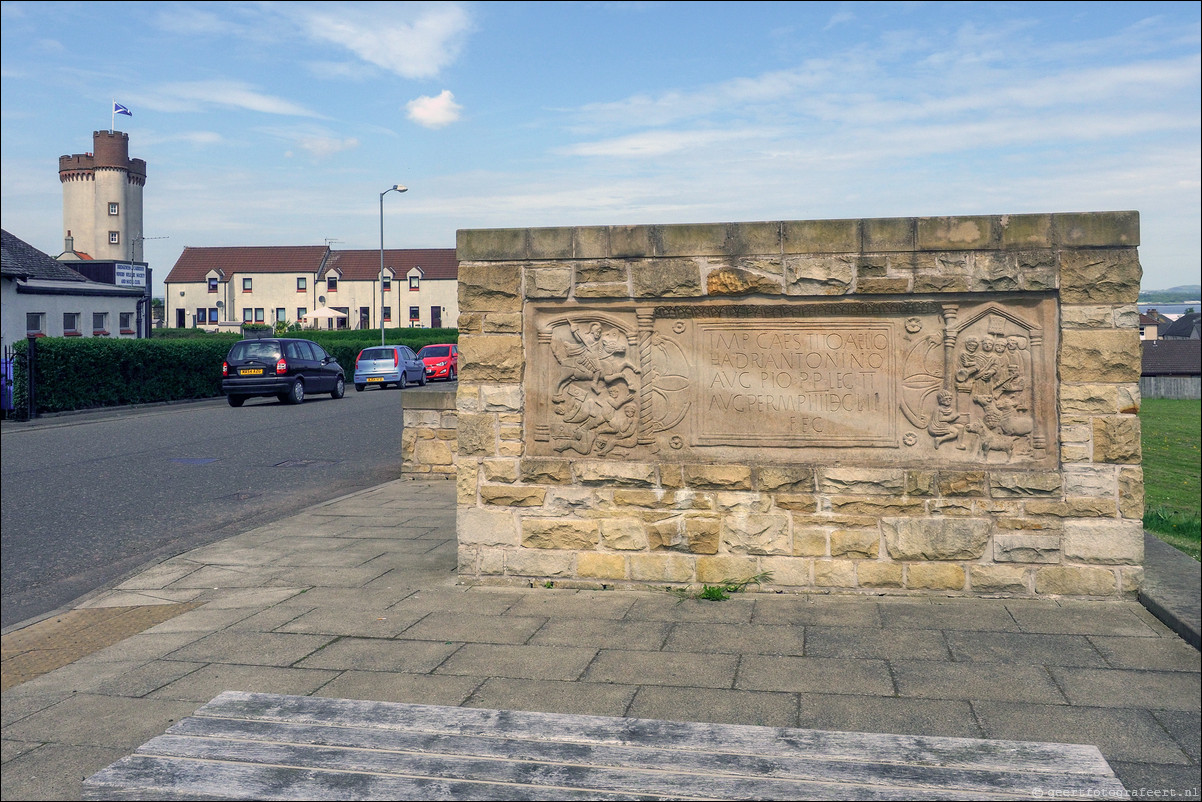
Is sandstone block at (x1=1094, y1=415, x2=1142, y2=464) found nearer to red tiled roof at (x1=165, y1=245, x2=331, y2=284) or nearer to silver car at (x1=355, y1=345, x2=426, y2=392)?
silver car at (x1=355, y1=345, x2=426, y2=392)

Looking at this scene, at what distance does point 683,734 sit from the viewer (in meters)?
3.48

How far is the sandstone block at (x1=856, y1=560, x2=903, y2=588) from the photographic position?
615cm

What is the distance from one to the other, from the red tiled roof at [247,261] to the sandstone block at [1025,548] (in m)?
86.9

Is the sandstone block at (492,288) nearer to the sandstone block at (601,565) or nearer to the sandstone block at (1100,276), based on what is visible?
the sandstone block at (601,565)

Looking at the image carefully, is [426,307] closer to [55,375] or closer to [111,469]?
[55,375]

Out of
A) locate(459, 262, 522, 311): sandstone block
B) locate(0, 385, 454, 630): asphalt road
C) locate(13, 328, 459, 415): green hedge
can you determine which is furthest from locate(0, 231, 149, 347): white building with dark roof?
locate(459, 262, 522, 311): sandstone block

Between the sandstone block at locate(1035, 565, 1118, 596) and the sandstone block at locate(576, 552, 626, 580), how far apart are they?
2.64m

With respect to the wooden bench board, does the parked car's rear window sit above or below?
above

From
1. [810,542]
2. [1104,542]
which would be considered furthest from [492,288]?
[1104,542]

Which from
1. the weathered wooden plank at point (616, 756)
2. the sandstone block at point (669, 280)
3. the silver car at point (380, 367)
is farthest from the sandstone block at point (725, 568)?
the silver car at point (380, 367)

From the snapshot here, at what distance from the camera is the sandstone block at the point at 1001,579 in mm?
6043

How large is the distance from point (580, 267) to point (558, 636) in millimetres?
2506

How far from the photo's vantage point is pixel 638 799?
296cm

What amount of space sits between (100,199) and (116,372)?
5968cm
